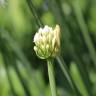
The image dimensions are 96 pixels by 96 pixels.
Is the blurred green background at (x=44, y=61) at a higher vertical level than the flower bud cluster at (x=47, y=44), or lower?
higher

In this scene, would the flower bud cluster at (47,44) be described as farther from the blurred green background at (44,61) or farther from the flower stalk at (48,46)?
the blurred green background at (44,61)

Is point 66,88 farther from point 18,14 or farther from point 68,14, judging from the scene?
point 18,14

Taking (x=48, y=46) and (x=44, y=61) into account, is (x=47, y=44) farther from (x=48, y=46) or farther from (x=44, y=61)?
(x=44, y=61)

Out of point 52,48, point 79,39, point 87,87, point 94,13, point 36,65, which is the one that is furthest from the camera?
point 94,13

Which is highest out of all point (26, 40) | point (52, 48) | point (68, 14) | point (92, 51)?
point (26, 40)

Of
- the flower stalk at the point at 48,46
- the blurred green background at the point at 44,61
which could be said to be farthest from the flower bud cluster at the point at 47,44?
the blurred green background at the point at 44,61

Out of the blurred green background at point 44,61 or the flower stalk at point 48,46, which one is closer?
the flower stalk at point 48,46

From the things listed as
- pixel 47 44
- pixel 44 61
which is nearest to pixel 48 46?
pixel 47 44

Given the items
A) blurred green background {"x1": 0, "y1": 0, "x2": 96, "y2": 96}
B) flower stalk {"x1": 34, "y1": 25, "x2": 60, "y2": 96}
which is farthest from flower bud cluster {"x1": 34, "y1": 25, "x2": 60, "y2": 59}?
blurred green background {"x1": 0, "y1": 0, "x2": 96, "y2": 96}

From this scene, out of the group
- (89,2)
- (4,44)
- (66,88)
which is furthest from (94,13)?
(4,44)
